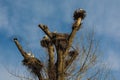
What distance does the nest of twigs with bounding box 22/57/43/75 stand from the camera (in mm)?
8820

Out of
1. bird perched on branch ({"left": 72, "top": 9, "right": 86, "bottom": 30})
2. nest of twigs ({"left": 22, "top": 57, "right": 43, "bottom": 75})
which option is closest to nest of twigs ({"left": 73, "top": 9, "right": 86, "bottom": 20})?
bird perched on branch ({"left": 72, "top": 9, "right": 86, "bottom": 30})

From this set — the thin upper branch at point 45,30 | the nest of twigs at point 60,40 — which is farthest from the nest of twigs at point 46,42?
the nest of twigs at point 60,40

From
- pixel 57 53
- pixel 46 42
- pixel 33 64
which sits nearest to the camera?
pixel 57 53

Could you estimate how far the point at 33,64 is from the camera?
29.1ft

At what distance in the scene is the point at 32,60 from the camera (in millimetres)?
8883

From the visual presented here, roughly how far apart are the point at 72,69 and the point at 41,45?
5.08ft

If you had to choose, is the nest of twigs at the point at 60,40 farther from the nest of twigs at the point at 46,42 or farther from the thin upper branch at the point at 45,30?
the nest of twigs at the point at 46,42

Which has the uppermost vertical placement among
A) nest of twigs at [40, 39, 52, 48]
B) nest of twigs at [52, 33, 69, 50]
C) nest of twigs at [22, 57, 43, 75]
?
nest of twigs at [40, 39, 52, 48]

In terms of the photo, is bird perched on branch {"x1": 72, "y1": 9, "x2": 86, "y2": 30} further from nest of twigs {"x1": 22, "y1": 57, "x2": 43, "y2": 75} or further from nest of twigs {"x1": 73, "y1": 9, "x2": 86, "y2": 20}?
nest of twigs {"x1": 22, "y1": 57, "x2": 43, "y2": 75}

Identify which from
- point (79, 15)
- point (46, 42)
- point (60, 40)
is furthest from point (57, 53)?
point (79, 15)

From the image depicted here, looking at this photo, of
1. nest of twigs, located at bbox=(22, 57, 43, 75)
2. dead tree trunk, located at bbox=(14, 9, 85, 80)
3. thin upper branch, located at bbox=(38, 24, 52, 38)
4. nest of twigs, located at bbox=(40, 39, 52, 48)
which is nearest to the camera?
dead tree trunk, located at bbox=(14, 9, 85, 80)

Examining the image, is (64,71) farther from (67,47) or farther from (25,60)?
(25,60)

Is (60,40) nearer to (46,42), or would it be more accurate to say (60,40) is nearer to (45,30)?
(45,30)

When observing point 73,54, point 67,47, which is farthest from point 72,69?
point 67,47
